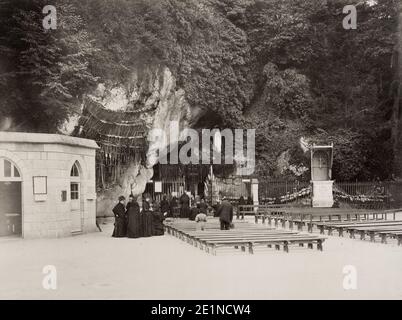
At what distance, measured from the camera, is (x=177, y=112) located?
113 ft

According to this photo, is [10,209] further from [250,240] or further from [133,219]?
[250,240]

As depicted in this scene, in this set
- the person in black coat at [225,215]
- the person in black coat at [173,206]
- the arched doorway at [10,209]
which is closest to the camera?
the person in black coat at [225,215]

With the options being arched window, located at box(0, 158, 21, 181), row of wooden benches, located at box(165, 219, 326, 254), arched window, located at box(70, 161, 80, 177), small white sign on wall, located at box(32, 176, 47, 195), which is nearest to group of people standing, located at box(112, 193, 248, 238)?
row of wooden benches, located at box(165, 219, 326, 254)

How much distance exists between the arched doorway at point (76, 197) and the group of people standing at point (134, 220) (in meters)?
1.43

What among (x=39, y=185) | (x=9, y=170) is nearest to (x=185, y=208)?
(x=39, y=185)

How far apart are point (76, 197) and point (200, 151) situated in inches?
684

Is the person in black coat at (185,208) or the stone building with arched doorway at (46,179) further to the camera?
the person in black coat at (185,208)

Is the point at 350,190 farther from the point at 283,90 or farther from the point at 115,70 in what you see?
the point at 115,70

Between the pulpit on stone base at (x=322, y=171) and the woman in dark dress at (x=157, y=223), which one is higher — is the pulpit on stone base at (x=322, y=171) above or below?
above

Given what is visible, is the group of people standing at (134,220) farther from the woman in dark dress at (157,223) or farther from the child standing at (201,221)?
the child standing at (201,221)

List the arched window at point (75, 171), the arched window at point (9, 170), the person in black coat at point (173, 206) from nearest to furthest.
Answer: the arched window at point (9, 170) → the arched window at point (75, 171) → the person in black coat at point (173, 206)

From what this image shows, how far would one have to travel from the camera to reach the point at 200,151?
3688 cm

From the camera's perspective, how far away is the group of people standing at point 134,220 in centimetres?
1914

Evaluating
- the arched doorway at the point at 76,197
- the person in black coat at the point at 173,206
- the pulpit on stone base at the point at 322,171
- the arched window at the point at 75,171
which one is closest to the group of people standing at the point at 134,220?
the arched doorway at the point at 76,197
